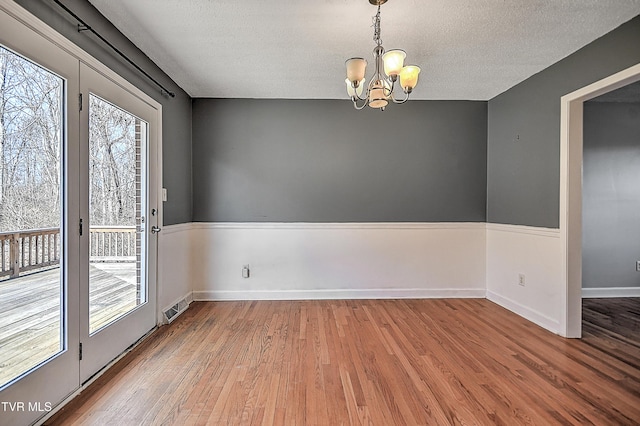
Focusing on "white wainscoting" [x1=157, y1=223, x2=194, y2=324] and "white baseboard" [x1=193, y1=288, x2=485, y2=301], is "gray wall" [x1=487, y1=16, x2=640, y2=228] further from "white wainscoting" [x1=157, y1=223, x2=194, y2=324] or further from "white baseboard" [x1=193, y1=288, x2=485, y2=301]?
"white wainscoting" [x1=157, y1=223, x2=194, y2=324]

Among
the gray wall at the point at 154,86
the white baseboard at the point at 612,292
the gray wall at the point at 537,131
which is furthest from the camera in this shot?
the white baseboard at the point at 612,292

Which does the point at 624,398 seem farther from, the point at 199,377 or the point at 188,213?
the point at 188,213

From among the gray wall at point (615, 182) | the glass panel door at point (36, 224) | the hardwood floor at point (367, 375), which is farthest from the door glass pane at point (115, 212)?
the gray wall at point (615, 182)

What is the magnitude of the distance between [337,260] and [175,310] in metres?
1.87

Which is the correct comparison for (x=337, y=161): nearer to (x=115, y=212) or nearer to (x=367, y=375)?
(x=115, y=212)

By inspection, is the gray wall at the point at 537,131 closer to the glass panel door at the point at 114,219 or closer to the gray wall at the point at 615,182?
the gray wall at the point at 615,182

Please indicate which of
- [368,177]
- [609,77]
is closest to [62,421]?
[368,177]

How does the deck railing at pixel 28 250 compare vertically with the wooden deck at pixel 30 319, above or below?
above

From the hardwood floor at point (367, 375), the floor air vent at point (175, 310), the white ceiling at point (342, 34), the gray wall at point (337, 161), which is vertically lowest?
the hardwood floor at point (367, 375)

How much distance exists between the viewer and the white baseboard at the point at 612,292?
13.7ft

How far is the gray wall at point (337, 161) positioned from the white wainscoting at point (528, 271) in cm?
49

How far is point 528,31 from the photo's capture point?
2512 mm

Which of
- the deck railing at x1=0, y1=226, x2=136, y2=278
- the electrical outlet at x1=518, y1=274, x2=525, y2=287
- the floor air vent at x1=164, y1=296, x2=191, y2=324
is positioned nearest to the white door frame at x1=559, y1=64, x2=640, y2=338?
the electrical outlet at x1=518, y1=274, x2=525, y2=287

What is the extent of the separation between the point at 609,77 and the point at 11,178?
383cm
